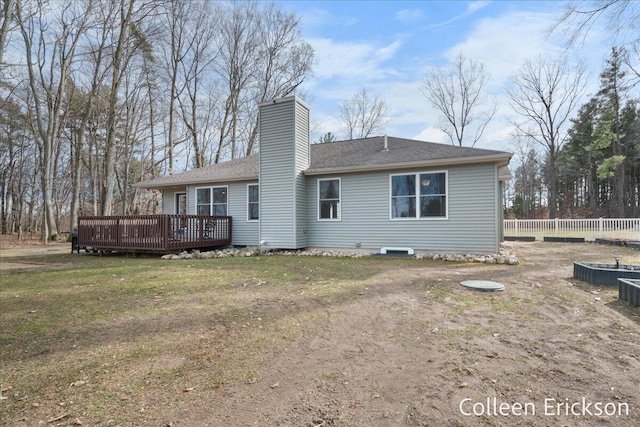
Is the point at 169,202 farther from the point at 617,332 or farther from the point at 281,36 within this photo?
the point at 281,36

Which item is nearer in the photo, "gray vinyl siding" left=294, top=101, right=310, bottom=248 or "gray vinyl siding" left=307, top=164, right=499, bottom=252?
"gray vinyl siding" left=307, top=164, right=499, bottom=252

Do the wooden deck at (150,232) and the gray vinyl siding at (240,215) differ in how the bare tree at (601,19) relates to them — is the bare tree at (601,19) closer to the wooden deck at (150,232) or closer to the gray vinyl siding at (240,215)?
the gray vinyl siding at (240,215)

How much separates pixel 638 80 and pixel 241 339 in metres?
11.4

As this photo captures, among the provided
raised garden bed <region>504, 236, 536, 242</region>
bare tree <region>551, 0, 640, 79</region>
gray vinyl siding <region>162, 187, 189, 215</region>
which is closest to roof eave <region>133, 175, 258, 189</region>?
gray vinyl siding <region>162, 187, 189, 215</region>

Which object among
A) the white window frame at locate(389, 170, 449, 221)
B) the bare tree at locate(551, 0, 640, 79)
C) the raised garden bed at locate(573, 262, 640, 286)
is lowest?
the raised garden bed at locate(573, 262, 640, 286)

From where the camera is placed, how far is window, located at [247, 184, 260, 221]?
12.0 m

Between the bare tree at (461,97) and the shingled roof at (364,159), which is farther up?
the bare tree at (461,97)

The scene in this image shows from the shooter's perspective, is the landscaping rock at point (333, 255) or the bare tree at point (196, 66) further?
the bare tree at point (196, 66)

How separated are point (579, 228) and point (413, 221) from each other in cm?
1262

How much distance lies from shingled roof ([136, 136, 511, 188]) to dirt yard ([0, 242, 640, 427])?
5272 millimetres

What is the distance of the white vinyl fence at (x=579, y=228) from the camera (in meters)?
15.0

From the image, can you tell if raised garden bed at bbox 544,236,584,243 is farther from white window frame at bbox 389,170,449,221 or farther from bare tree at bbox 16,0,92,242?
bare tree at bbox 16,0,92,242

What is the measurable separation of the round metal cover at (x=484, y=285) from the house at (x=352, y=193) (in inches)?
142

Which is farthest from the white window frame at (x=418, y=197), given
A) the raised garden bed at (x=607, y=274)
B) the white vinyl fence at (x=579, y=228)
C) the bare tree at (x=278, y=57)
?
the bare tree at (x=278, y=57)
